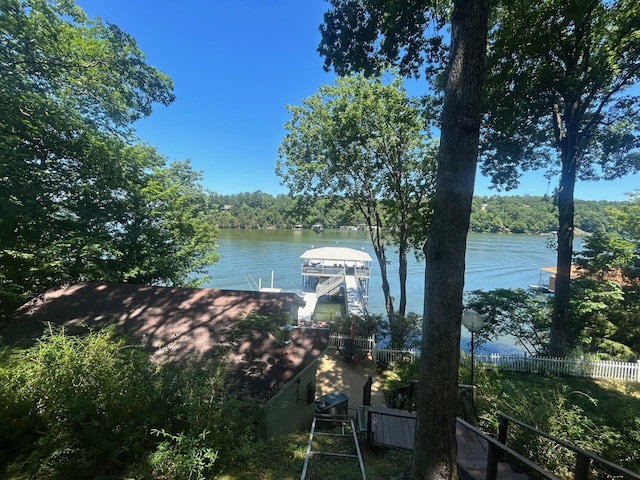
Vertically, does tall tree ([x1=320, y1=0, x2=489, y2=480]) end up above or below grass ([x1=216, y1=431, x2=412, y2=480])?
above

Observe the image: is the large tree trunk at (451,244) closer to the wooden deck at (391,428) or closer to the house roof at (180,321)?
the wooden deck at (391,428)

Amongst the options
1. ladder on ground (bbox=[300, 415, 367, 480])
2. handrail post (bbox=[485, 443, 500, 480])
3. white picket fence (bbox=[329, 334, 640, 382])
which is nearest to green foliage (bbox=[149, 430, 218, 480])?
Answer: ladder on ground (bbox=[300, 415, 367, 480])

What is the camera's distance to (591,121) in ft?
30.7

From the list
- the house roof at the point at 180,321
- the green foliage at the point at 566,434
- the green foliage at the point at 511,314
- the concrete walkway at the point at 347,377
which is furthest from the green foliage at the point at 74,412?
the green foliage at the point at 511,314

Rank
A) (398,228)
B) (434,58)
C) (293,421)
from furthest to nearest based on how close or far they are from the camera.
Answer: (398,228), (293,421), (434,58)

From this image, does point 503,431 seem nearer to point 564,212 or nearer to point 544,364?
point 544,364

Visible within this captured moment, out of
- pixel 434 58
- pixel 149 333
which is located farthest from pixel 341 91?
pixel 149 333

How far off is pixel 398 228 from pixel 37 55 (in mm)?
13374

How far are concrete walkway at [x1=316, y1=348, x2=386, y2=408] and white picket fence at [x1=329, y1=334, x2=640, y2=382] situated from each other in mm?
758

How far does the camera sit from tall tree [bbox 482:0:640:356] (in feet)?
24.4

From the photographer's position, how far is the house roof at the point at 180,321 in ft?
18.0

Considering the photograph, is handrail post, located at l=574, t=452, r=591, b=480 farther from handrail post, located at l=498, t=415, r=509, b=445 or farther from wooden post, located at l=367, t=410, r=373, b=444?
wooden post, located at l=367, t=410, r=373, b=444

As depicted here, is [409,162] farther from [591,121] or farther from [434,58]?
[434,58]

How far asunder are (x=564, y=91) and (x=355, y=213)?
9169 mm
